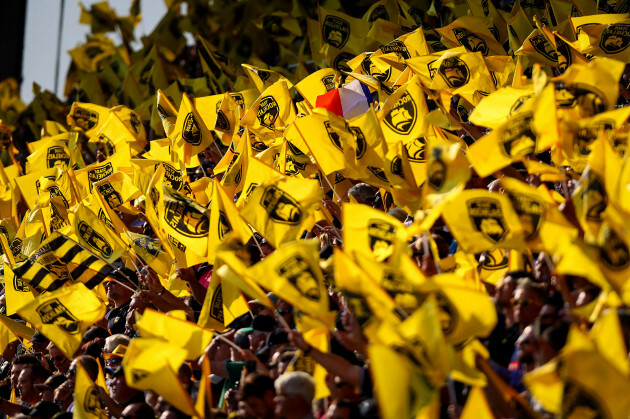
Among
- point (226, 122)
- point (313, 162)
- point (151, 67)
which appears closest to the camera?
point (313, 162)

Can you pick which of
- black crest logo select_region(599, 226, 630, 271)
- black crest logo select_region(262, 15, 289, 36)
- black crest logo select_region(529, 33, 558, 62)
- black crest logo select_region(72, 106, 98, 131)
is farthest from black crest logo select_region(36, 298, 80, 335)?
black crest logo select_region(262, 15, 289, 36)

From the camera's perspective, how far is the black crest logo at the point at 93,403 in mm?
4594

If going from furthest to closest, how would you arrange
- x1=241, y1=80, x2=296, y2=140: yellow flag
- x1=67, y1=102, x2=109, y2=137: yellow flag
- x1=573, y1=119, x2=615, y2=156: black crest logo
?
x1=67, y1=102, x2=109, y2=137: yellow flag
x1=241, y1=80, x2=296, y2=140: yellow flag
x1=573, y1=119, x2=615, y2=156: black crest logo

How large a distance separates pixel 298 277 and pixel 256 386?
0.48m

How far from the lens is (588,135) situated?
14.0 ft

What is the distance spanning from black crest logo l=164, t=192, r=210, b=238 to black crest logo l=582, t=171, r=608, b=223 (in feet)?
7.56

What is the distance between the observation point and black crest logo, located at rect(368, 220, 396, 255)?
4258 millimetres

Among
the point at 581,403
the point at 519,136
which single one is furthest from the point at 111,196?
the point at 581,403

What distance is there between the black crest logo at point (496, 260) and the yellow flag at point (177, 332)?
133 cm

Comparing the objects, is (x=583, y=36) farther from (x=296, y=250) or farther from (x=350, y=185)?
(x=296, y=250)

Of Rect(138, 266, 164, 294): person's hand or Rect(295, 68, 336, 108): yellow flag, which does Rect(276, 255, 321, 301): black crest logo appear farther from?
Rect(295, 68, 336, 108): yellow flag

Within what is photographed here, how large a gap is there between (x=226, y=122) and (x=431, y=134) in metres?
1.93

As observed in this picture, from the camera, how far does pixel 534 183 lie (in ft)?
15.8

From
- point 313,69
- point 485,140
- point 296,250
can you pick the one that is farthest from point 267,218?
point 313,69
